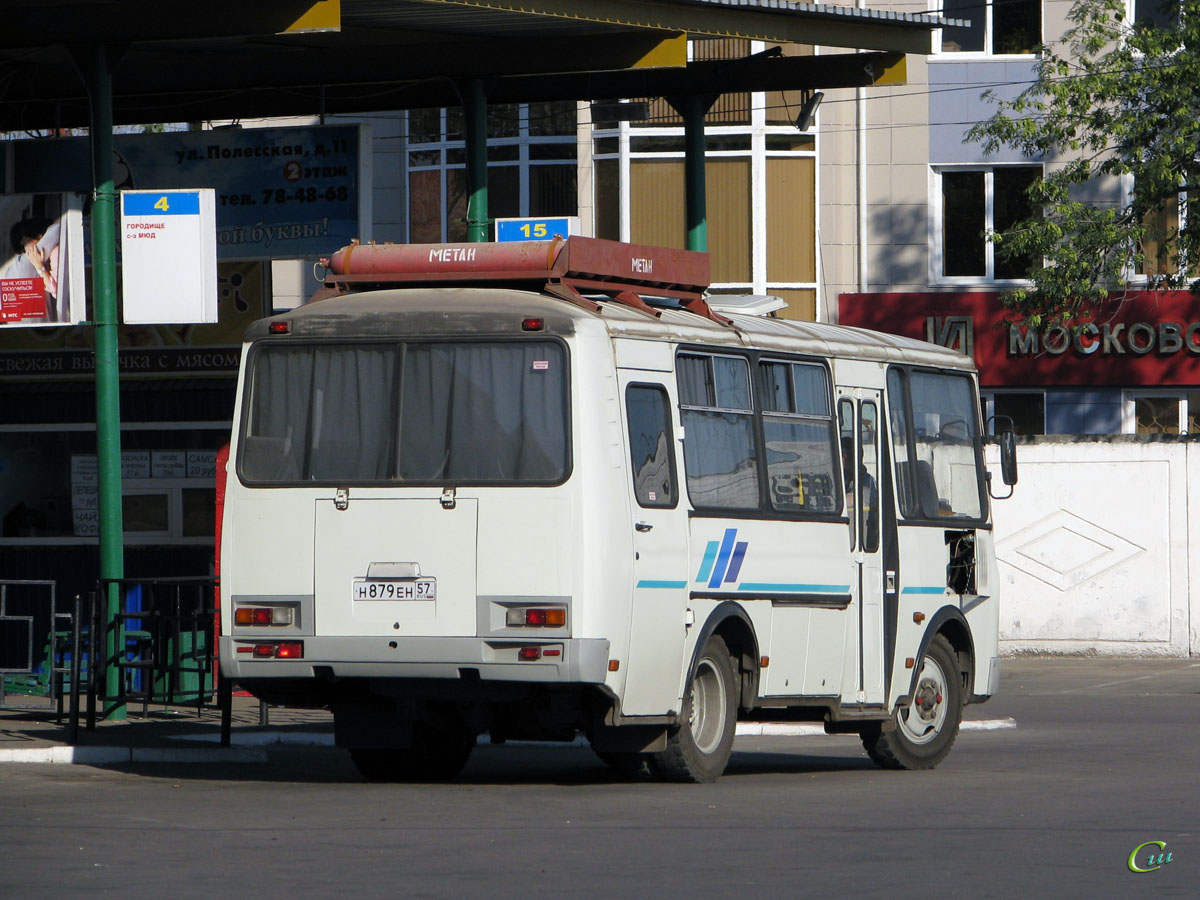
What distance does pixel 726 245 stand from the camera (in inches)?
1200

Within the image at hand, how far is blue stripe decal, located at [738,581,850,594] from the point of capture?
41.1ft

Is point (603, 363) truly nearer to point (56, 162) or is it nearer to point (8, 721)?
point (8, 721)

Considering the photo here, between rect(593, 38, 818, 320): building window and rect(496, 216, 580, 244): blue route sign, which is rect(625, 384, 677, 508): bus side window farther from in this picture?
rect(593, 38, 818, 320): building window

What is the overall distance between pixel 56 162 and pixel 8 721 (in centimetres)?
486

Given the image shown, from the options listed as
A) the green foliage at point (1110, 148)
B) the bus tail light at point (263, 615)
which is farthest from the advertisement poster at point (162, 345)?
the green foliage at point (1110, 148)

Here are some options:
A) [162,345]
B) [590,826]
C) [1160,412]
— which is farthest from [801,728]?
[1160,412]

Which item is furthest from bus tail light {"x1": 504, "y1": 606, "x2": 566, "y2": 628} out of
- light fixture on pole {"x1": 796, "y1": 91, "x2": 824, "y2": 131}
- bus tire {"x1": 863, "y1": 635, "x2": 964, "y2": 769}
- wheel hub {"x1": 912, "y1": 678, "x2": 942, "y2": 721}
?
light fixture on pole {"x1": 796, "y1": 91, "x2": 824, "y2": 131}

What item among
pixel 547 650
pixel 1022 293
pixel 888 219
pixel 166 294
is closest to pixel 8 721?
pixel 166 294

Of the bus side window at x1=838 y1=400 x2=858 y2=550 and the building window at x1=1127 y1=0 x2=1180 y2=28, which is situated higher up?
the building window at x1=1127 y1=0 x2=1180 y2=28

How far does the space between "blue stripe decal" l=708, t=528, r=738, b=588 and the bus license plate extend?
→ 5.49 ft

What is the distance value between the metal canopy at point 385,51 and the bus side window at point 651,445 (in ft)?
15.0

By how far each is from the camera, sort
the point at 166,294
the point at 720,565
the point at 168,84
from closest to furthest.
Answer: the point at 720,565, the point at 166,294, the point at 168,84

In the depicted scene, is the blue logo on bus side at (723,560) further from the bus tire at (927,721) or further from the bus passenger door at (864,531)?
the bus tire at (927,721)

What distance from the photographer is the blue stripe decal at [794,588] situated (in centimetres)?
1253
